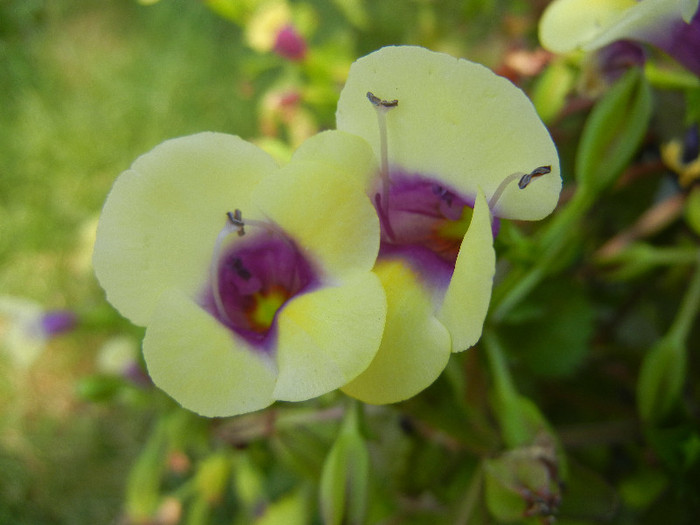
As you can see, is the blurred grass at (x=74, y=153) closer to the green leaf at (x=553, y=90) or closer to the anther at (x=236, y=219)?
the green leaf at (x=553, y=90)

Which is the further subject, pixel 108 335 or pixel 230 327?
pixel 108 335

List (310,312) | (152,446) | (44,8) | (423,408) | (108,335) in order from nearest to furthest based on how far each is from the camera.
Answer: (310,312)
(423,408)
(152,446)
(108,335)
(44,8)

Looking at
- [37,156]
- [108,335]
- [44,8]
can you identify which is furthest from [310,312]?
[44,8]

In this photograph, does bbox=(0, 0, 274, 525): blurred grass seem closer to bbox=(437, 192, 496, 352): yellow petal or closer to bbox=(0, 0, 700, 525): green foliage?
bbox=(0, 0, 700, 525): green foliage

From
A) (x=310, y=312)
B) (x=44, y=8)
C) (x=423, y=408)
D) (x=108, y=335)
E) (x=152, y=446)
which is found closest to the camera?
(x=310, y=312)

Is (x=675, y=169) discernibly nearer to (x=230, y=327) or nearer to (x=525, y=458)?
(x=525, y=458)
